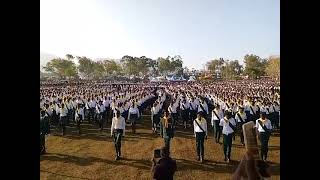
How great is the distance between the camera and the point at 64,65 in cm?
4100

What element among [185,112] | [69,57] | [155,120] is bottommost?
[155,120]

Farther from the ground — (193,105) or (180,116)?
(193,105)

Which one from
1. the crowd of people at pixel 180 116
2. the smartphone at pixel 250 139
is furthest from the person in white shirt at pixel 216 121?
the smartphone at pixel 250 139

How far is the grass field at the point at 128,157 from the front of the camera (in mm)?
10133

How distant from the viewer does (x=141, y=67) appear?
46.8 metres

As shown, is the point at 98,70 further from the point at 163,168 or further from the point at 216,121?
the point at 163,168

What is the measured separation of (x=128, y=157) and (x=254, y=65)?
A: 161 ft

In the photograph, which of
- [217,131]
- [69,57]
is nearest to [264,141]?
[217,131]

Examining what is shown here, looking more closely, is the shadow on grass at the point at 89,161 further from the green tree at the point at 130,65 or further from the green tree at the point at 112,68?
the green tree at the point at 112,68

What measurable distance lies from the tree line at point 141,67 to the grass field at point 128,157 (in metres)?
25.3

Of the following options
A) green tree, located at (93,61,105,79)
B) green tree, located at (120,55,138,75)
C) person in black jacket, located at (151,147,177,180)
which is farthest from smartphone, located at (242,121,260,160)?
green tree, located at (93,61,105,79)
